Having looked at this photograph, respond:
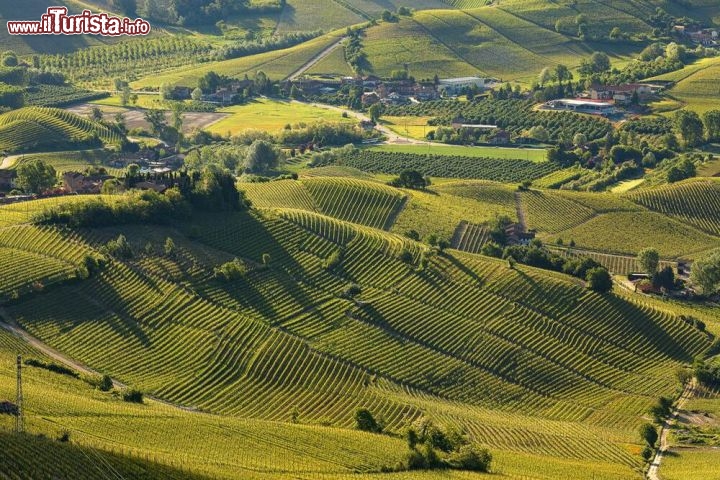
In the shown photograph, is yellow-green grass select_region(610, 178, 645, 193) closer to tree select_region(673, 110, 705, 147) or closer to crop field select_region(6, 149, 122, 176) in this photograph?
tree select_region(673, 110, 705, 147)

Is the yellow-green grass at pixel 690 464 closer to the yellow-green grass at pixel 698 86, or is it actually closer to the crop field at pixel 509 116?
the crop field at pixel 509 116

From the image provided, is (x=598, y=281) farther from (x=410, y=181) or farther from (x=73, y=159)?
(x=73, y=159)

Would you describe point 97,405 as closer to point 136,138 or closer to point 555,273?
point 555,273

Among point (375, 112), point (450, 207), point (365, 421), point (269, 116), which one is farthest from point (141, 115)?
point (365, 421)

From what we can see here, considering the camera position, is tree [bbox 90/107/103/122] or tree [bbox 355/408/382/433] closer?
tree [bbox 355/408/382/433]

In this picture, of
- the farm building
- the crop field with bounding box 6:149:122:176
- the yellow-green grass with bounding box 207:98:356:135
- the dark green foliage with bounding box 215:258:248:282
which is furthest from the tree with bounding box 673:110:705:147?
the dark green foliage with bounding box 215:258:248:282

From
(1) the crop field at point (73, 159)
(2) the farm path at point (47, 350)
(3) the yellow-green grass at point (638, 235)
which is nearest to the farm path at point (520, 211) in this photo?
(3) the yellow-green grass at point (638, 235)
